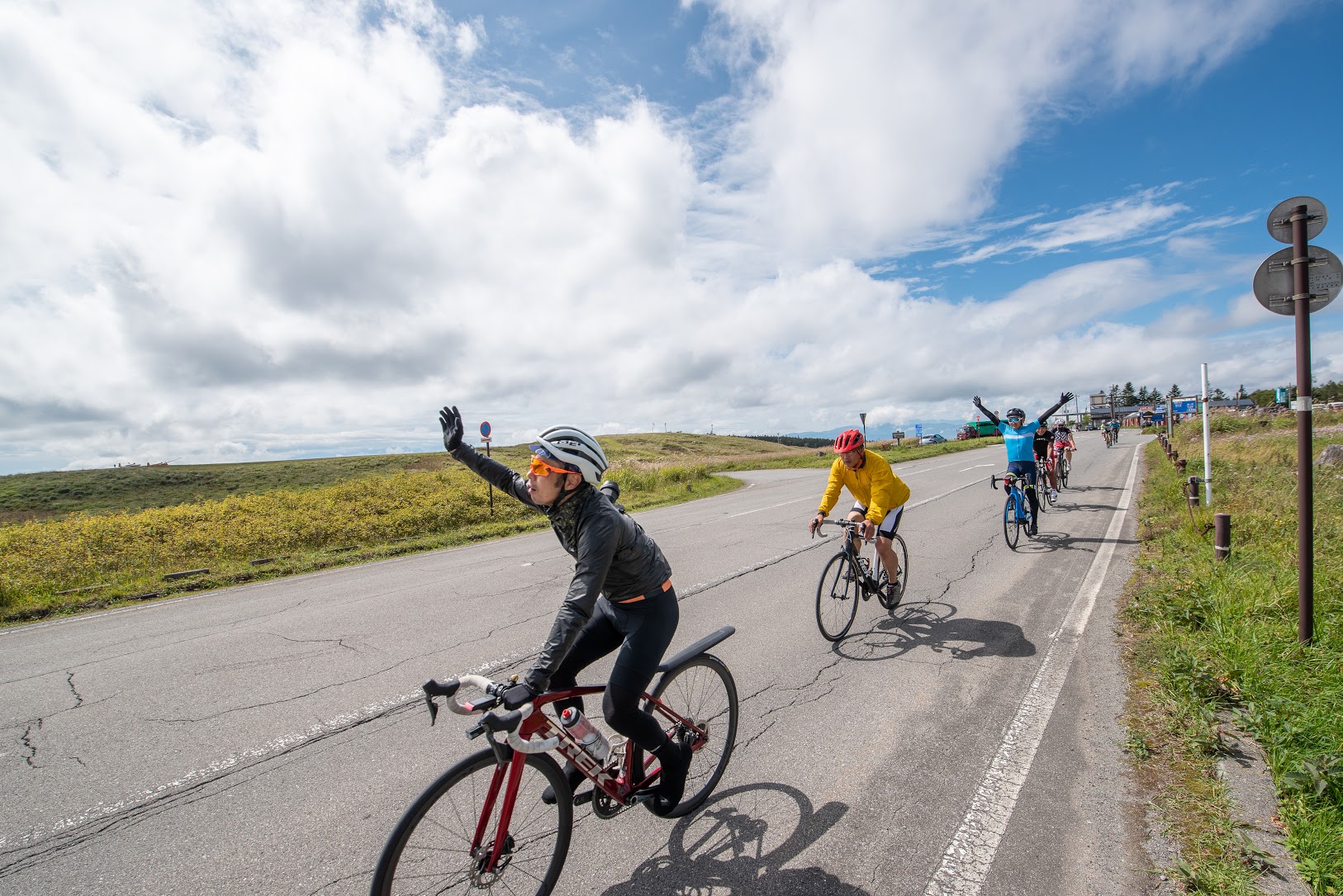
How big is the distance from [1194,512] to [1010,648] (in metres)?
6.88

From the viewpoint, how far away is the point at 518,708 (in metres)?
2.33

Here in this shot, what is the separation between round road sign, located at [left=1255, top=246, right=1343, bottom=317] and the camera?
186 inches

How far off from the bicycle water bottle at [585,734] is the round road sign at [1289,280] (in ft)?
19.9

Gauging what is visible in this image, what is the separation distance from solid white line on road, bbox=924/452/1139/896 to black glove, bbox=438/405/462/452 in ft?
9.95

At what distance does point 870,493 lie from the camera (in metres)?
6.27

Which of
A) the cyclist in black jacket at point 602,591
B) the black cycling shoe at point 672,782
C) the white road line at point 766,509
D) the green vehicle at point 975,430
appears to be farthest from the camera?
the green vehicle at point 975,430

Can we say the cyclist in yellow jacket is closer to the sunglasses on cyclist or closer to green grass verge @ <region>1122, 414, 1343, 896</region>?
green grass verge @ <region>1122, 414, 1343, 896</region>

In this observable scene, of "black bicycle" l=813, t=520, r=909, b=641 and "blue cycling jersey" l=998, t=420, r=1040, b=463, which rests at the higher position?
"blue cycling jersey" l=998, t=420, r=1040, b=463

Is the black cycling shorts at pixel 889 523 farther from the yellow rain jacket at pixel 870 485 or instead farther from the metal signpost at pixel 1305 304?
the metal signpost at pixel 1305 304

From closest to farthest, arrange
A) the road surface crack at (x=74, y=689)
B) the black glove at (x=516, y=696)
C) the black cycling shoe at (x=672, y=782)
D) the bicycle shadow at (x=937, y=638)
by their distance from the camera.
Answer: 1. the black glove at (x=516, y=696)
2. the black cycling shoe at (x=672, y=782)
3. the road surface crack at (x=74, y=689)
4. the bicycle shadow at (x=937, y=638)

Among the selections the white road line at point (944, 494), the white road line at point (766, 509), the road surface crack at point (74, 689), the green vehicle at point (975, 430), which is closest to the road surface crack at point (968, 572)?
the white road line at point (944, 494)

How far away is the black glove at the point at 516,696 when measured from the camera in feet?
7.41

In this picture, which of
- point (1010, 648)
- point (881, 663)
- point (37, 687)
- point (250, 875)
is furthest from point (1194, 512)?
point (37, 687)

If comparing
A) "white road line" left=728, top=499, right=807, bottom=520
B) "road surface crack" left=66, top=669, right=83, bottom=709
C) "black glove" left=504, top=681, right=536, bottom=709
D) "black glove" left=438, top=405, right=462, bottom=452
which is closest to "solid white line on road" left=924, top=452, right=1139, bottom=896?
"black glove" left=504, top=681, right=536, bottom=709
